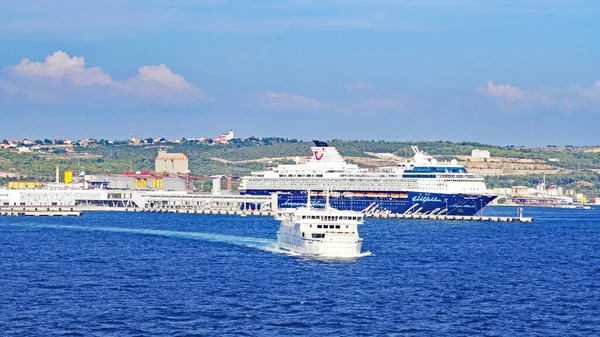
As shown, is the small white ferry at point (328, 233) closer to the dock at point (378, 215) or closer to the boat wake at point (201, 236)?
A: the boat wake at point (201, 236)

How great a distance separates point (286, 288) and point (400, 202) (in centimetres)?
9301

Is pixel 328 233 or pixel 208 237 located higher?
pixel 328 233

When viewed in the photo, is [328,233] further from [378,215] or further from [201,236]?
[378,215]

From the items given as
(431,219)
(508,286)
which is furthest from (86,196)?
(508,286)

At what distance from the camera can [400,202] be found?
149000 mm

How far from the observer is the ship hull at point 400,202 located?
14350 cm

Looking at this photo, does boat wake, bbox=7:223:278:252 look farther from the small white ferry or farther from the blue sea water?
the small white ferry

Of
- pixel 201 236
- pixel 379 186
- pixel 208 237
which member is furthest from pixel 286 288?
pixel 379 186

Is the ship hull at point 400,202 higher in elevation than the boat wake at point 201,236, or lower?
higher

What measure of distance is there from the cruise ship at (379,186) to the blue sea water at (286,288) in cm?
4752

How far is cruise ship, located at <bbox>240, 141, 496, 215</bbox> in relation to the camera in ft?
474

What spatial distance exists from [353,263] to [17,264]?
2065 centimetres

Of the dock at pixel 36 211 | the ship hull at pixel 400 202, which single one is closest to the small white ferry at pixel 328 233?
the ship hull at pixel 400 202

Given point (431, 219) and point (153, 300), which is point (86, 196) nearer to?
point (431, 219)
